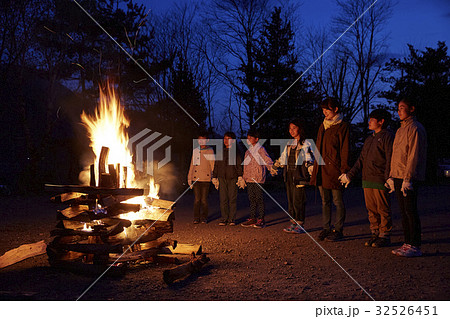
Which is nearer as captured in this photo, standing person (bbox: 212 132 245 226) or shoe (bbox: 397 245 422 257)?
shoe (bbox: 397 245 422 257)

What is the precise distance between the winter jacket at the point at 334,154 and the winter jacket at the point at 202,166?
2838 mm

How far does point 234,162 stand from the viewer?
842cm

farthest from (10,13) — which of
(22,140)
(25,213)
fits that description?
(25,213)

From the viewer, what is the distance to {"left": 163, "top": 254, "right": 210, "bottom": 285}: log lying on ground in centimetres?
408

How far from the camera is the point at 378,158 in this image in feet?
19.3

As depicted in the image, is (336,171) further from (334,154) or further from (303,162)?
(303,162)

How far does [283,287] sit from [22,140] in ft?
63.2

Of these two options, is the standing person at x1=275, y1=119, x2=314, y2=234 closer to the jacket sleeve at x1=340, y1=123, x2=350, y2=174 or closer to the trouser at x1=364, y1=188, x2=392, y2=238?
the jacket sleeve at x1=340, y1=123, x2=350, y2=174

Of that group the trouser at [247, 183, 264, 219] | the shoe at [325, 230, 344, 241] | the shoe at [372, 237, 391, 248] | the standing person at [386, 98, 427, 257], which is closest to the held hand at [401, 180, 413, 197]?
the standing person at [386, 98, 427, 257]

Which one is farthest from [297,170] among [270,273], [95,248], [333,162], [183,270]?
[95,248]

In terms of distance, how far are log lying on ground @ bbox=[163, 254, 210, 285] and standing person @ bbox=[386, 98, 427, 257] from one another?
279 cm

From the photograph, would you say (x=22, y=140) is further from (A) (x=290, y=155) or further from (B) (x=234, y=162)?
(A) (x=290, y=155)

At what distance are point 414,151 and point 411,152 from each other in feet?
0.17

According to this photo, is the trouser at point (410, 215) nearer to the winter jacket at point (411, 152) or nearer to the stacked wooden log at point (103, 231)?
the winter jacket at point (411, 152)
